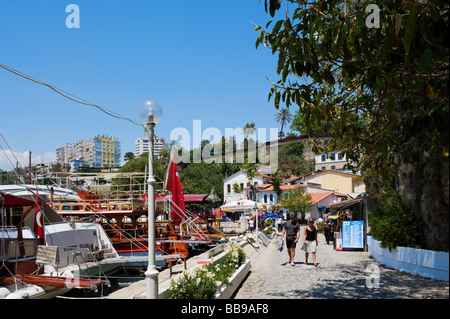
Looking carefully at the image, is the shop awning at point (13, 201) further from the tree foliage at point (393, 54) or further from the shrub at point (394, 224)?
the shrub at point (394, 224)

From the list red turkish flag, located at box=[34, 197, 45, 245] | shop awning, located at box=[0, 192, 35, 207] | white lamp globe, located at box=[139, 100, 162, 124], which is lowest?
red turkish flag, located at box=[34, 197, 45, 245]

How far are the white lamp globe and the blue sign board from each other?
13185mm

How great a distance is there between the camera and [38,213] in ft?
Answer: 39.7

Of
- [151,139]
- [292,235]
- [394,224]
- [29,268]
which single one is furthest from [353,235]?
[151,139]

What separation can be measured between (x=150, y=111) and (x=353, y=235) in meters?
13.4

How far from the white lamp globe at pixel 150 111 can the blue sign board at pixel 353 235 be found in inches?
519

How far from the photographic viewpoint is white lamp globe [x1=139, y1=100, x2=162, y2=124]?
614 cm

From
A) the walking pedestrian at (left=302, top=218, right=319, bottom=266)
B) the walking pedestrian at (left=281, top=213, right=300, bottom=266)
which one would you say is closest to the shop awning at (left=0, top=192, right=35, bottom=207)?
the walking pedestrian at (left=281, top=213, right=300, bottom=266)

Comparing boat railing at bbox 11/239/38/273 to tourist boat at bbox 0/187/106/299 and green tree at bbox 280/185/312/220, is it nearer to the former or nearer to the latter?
tourist boat at bbox 0/187/106/299

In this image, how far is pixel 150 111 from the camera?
614cm

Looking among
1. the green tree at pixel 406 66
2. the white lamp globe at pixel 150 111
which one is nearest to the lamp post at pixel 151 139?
the white lamp globe at pixel 150 111

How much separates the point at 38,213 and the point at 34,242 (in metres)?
1.00
